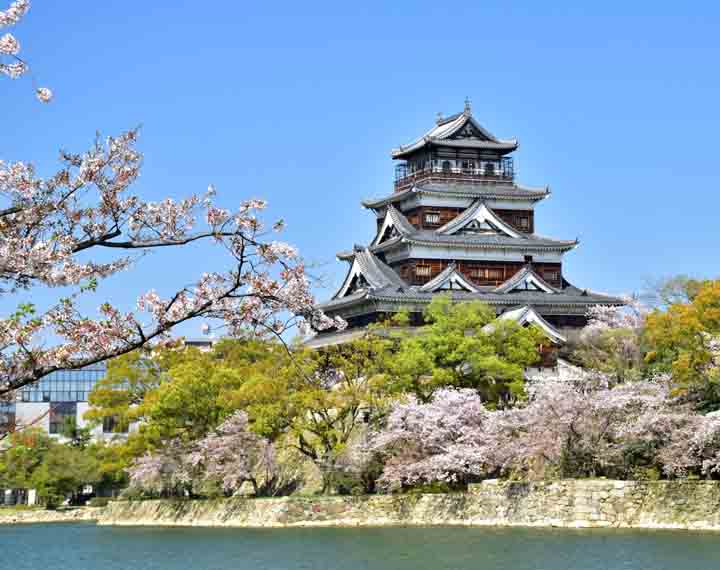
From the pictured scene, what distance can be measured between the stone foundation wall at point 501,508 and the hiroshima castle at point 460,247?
1130cm

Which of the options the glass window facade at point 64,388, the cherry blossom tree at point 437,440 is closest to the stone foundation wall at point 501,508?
the cherry blossom tree at point 437,440

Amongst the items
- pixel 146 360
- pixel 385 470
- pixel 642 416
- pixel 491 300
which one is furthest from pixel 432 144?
pixel 642 416

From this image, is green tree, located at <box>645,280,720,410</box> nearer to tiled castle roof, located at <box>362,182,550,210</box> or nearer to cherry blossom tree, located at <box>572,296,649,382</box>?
cherry blossom tree, located at <box>572,296,649,382</box>

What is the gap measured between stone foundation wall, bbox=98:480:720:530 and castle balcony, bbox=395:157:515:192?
61.2 ft

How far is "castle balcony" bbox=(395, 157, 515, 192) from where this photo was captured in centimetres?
5147

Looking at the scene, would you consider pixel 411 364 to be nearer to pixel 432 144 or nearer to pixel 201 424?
pixel 201 424

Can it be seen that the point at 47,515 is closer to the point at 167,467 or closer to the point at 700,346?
the point at 167,467

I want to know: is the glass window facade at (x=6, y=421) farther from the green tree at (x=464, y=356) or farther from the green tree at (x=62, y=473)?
the green tree at (x=62, y=473)

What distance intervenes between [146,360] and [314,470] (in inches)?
342

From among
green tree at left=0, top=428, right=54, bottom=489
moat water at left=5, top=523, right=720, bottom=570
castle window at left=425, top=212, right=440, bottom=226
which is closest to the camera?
moat water at left=5, top=523, right=720, bottom=570

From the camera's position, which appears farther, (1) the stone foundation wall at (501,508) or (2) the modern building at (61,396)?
(2) the modern building at (61,396)

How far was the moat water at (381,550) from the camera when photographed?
76.1 feet

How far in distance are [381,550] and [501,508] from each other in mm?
5941

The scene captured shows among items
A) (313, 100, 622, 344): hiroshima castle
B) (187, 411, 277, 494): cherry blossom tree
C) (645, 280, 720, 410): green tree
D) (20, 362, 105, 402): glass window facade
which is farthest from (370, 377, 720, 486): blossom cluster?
(20, 362, 105, 402): glass window facade
